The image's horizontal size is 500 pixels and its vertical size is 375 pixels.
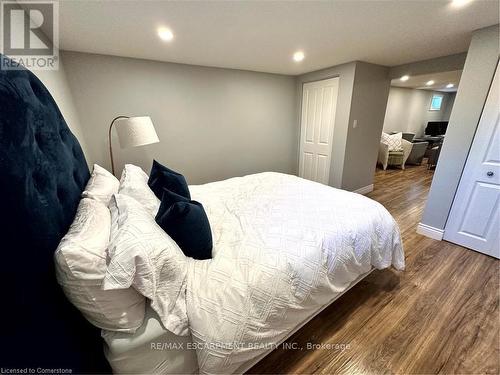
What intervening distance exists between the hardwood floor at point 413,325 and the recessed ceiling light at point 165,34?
2.68 m

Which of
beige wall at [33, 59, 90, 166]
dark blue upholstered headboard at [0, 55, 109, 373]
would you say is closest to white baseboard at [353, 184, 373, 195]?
dark blue upholstered headboard at [0, 55, 109, 373]

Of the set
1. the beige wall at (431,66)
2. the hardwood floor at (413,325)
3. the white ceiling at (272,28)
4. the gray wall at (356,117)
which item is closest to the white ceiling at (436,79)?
the beige wall at (431,66)

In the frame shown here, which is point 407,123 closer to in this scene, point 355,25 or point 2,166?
point 355,25

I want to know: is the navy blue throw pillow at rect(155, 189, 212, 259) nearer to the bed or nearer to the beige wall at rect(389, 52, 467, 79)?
the bed

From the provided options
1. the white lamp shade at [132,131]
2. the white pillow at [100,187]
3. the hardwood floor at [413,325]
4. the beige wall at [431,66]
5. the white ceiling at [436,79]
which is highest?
the white ceiling at [436,79]

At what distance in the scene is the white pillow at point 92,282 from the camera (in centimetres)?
71

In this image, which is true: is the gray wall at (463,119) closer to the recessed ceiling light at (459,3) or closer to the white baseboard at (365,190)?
the recessed ceiling light at (459,3)

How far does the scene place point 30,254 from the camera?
625 mm

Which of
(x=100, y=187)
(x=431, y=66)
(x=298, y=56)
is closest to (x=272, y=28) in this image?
(x=298, y=56)

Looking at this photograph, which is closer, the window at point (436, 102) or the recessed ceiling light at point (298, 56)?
the recessed ceiling light at point (298, 56)

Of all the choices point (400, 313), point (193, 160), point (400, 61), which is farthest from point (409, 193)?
point (193, 160)

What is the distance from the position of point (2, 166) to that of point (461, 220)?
3464 mm

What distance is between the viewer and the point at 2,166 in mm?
566

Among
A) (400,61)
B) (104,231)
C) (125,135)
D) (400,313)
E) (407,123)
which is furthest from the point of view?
(407,123)
